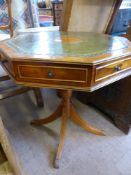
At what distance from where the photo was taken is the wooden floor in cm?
102

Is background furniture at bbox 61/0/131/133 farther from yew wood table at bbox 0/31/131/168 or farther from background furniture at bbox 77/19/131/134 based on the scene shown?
yew wood table at bbox 0/31/131/168

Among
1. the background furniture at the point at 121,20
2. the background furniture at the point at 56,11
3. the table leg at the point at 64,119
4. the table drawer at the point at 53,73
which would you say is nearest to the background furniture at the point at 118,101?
the table leg at the point at 64,119

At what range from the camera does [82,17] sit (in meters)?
1.23

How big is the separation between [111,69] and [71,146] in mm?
703

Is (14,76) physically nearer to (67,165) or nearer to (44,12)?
(67,165)

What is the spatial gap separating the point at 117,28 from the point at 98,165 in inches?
50.1

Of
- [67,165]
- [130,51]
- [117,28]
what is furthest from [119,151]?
[117,28]

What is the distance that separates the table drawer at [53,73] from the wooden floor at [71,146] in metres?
0.64

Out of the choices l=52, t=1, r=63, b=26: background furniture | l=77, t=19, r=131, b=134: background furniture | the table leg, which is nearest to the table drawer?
the table leg

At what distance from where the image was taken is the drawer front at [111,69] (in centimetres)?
71

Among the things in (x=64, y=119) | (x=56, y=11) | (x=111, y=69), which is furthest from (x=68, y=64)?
(x=56, y=11)

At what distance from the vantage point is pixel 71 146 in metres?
1.17

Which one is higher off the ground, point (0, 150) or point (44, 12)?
point (44, 12)

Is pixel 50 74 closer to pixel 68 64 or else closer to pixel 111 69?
pixel 68 64
